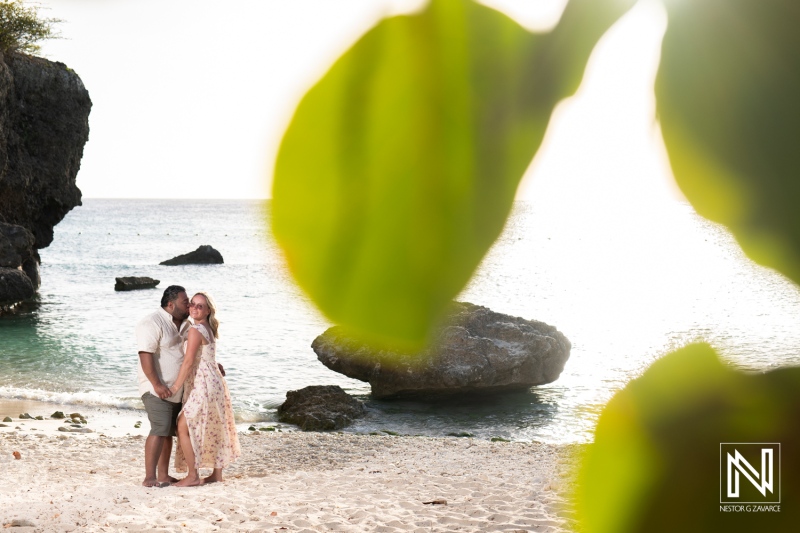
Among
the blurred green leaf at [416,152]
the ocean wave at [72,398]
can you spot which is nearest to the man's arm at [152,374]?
the blurred green leaf at [416,152]

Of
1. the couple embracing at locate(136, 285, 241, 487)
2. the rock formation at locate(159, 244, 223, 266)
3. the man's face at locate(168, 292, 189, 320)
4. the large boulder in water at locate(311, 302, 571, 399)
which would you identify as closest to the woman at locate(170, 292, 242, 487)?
the couple embracing at locate(136, 285, 241, 487)

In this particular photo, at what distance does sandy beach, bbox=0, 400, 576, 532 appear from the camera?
4.86m

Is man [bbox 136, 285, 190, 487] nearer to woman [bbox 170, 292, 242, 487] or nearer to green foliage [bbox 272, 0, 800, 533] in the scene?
woman [bbox 170, 292, 242, 487]

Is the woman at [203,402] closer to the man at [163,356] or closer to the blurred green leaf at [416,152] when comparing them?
the man at [163,356]

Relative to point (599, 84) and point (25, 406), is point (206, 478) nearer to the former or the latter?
point (25, 406)

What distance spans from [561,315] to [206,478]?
12824 millimetres

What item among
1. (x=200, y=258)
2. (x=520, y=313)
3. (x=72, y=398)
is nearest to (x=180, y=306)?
(x=72, y=398)

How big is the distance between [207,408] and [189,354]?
0.51m

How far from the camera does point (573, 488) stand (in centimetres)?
25

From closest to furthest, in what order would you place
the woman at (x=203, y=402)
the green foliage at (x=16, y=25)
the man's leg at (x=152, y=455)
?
the green foliage at (x=16, y=25), the woman at (x=203, y=402), the man's leg at (x=152, y=455)

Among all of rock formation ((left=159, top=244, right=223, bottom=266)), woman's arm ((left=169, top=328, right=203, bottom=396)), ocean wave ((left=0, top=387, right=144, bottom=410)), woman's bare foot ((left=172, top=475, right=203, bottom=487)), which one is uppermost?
rock formation ((left=159, top=244, right=223, bottom=266))

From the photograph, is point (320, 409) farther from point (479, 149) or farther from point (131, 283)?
point (131, 283)

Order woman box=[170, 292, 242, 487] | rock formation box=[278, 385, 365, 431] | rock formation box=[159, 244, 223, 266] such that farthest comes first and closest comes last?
1. rock formation box=[159, 244, 223, 266]
2. rock formation box=[278, 385, 365, 431]
3. woman box=[170, 292, 242, 487]

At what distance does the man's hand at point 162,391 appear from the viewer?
497cm
